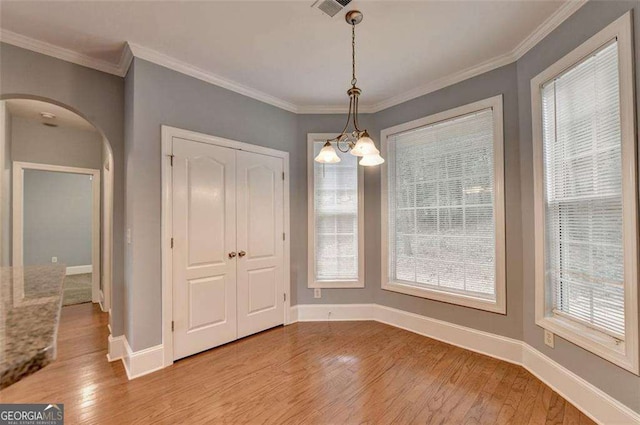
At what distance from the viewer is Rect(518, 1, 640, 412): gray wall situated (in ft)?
5.42

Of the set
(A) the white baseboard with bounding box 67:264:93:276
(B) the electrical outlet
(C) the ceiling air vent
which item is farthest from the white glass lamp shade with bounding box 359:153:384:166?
(A) the white baseboard with bounding box 67:264:93:276

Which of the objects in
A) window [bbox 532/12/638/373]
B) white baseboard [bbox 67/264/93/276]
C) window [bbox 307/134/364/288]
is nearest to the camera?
window [bbox 532/12/638/373]

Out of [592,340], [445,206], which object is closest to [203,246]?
[445,206]

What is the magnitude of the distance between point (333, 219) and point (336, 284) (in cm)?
81

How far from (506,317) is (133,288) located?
3228mm

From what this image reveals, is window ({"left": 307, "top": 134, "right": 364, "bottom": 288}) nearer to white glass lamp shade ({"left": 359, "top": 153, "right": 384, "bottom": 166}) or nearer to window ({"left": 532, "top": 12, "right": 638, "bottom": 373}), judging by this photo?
white glass lamp shade ({"left": 359, "top": 153, "right": 384, "bottom": 166})

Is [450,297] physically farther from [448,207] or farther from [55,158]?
[55,158]

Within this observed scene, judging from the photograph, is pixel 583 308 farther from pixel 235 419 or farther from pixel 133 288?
pixel 133 288

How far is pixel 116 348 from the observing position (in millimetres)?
2643

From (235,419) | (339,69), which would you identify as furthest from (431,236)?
(235,419)

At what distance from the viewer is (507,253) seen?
8.36ft

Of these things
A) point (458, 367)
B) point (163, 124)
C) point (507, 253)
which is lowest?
point (458, 367)

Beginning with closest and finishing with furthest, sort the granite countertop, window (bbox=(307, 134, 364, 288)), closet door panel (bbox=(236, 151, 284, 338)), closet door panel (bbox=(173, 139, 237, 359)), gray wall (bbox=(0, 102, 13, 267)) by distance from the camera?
1. the granite countertop
2. closet door panel (bbox=(173, 139, 237, 359))
3. closet door panel (bbox=(236, 151, 284, 338))
4. gray wall (bbox=(0, 102, 13, 267))
5. window (bbox=(307, 134, 364, 288))

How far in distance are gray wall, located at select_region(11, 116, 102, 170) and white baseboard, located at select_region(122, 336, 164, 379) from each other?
315 centimetres
